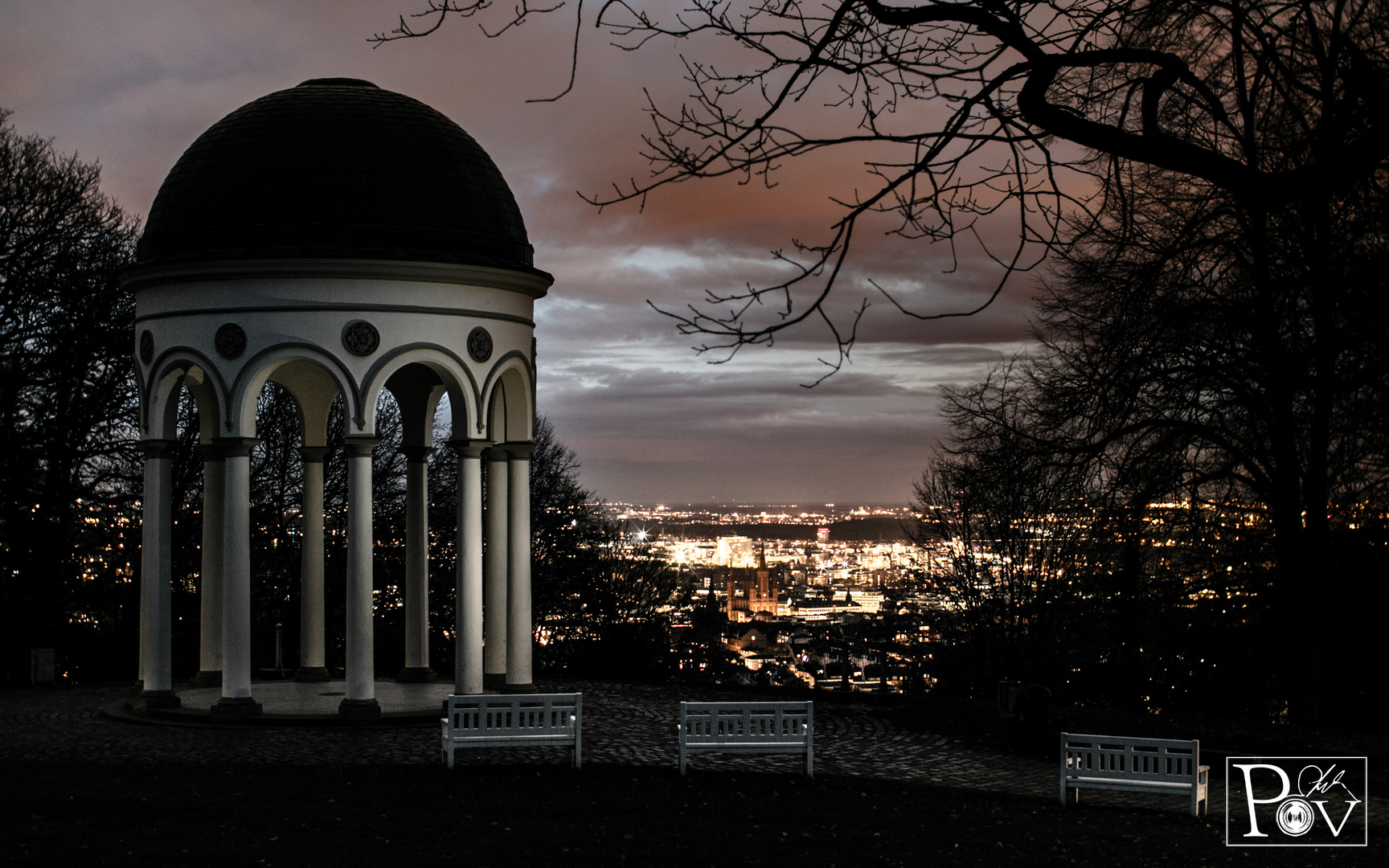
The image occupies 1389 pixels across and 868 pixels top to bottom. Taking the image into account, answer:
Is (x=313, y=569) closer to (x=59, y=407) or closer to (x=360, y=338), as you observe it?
(x=360, y=338)

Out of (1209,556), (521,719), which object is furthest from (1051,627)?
(521,719)

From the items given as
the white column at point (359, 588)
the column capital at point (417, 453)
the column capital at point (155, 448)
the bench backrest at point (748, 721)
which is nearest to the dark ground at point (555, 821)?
the bench backrest at point (748, 721)

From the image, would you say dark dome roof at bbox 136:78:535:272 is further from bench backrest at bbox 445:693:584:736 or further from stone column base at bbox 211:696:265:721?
bench backrest at bbox 445:693:584:736

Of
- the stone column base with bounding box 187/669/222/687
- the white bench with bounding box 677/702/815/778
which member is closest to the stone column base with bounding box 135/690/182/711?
the stone column base with bounding box 187/669/222/687

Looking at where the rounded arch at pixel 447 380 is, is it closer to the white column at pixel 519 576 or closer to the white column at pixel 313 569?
the white column at pixel 519 576

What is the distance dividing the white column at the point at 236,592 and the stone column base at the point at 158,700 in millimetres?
925

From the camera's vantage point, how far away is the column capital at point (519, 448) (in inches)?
823

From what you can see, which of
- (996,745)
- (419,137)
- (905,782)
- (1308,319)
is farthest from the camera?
(1308,319)

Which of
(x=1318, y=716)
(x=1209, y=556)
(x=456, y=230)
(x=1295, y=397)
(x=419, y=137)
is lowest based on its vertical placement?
(x=1318, y=716)

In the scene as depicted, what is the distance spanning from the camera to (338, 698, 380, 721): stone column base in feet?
59.5

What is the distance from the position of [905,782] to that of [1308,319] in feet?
37.6

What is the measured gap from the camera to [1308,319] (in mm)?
21969

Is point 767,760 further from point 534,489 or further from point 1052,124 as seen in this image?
point 534,489

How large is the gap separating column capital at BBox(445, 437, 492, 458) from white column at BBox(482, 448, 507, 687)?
192 centimetres
